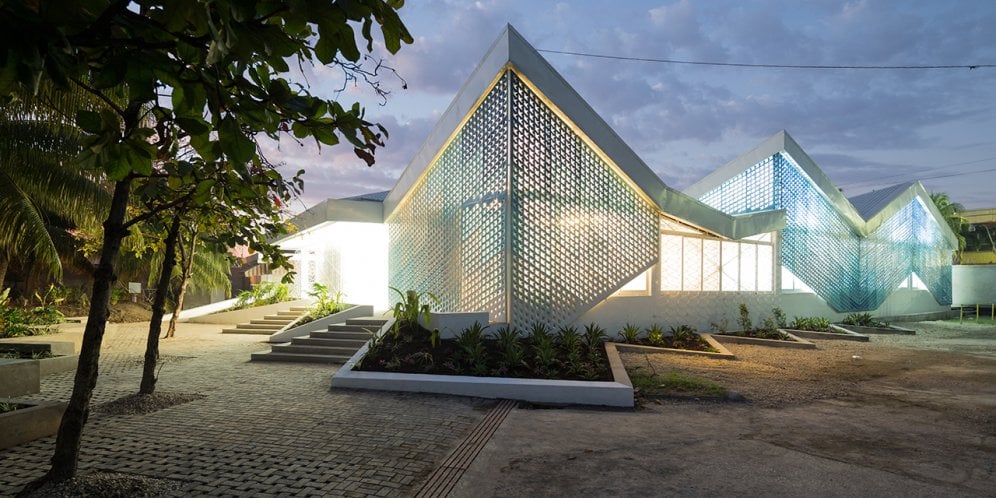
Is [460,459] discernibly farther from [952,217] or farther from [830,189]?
[952,217]

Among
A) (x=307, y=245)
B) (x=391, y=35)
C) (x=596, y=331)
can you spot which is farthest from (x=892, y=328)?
(x=391, y=35)

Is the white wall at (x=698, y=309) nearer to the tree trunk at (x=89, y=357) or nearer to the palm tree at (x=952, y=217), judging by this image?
the tree trunk at (x=89, y=357)

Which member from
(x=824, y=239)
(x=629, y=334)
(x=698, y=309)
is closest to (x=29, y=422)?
(x=629, y=334)

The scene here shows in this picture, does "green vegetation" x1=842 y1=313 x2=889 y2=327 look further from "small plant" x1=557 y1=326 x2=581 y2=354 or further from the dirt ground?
"small plant" x1=557 y1=326 x2=581 y2=354

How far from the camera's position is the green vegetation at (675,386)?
7.37 metres

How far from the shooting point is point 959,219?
31594 mm

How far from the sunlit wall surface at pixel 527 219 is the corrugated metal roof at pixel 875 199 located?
1232 centimetres

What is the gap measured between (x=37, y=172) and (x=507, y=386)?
32.2 feet

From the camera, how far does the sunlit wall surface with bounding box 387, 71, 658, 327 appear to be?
33.6 ft

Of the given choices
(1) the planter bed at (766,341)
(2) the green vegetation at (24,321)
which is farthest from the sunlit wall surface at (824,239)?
(2) the green vegetation at (24,321)

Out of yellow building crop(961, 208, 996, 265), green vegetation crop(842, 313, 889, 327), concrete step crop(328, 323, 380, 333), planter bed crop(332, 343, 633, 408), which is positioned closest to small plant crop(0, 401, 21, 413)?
planter bed crop(332, 343, 633, 408)

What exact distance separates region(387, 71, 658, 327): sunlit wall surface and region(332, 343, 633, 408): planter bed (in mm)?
2973

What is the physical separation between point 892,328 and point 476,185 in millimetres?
14332

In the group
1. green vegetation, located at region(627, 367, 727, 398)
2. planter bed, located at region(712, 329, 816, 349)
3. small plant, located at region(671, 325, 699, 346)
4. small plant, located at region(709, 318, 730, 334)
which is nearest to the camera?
green vegetation, located at region(627, 367, 727, 398)
